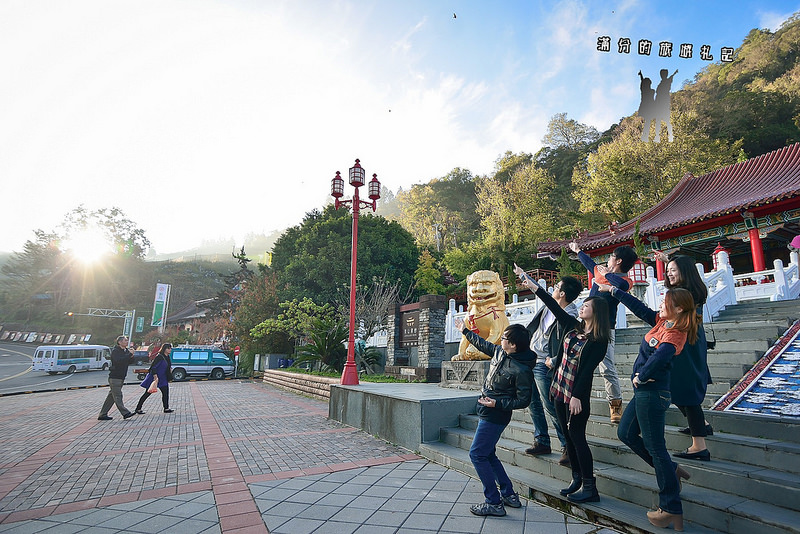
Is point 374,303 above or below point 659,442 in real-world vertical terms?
above

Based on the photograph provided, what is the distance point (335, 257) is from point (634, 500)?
19.7 m

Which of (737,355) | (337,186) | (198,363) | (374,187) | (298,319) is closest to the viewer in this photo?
(737,355)

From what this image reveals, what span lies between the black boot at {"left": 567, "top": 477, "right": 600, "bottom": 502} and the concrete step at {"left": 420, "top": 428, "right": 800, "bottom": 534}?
1.8 inches

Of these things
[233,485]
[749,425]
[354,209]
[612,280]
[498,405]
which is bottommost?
[233,485]

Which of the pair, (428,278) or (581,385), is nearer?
(581,385)

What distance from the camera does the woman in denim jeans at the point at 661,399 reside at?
2604mm

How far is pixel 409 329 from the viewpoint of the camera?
1266cm

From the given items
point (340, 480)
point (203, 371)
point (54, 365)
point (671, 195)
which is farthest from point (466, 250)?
point (54, 365)

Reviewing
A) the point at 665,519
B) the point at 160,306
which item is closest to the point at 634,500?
the point at 665,519

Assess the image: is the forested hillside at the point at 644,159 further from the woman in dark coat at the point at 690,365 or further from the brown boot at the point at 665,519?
the brown boot at the point at 665,519

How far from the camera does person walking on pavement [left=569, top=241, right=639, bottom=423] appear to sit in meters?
3.49

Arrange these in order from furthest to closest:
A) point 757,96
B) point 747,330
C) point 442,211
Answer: point 442,211 < point 757,96 < point 747,330

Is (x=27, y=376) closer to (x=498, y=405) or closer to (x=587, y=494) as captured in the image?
(x=498, y=405)

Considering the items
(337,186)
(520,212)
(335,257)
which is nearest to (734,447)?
(337,186)
